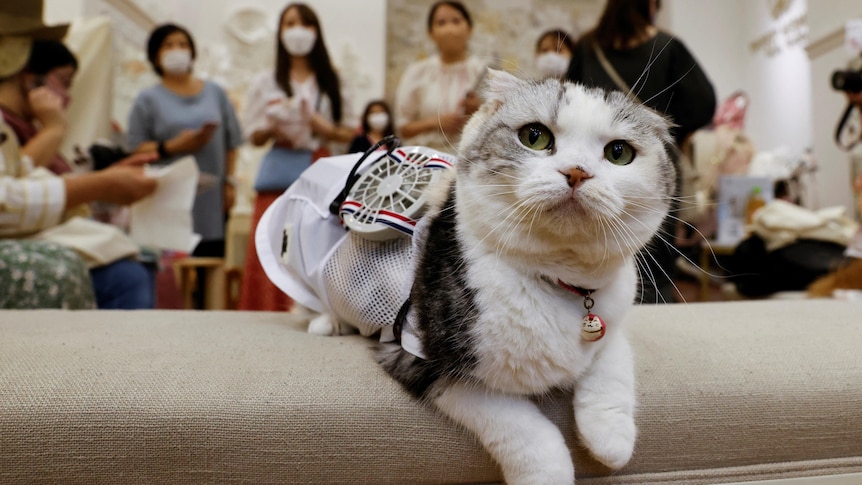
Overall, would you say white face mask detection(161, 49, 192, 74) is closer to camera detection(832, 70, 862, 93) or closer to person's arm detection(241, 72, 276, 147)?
person's arm detection(241, 72, 276, 147)

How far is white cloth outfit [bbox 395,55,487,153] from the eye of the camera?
2.05 metres

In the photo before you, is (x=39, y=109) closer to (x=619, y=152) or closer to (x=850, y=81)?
(x=619, y=152)

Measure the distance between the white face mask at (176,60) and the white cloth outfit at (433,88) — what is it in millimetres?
886

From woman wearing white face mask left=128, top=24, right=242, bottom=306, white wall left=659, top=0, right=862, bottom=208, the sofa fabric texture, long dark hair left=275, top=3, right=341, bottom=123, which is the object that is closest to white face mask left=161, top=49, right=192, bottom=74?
woman wearing white face mask left=128, top=24, right=242, bottom=306

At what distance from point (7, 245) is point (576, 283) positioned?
3.80 ft

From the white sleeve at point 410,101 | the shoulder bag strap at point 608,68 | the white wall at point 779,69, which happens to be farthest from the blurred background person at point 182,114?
the white wall at point 779,69

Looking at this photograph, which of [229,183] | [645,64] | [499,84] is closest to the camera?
[499,84]

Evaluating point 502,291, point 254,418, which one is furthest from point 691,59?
point 254,418

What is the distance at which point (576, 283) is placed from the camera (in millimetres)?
640

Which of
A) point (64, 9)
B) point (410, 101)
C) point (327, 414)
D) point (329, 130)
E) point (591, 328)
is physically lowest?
point (327, 414)

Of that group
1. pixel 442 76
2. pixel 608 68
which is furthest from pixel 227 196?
pixel 608 68

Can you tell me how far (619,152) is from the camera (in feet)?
2.06

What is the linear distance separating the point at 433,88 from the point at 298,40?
47 cm

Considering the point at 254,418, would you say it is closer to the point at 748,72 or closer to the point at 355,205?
the point at 355,205
